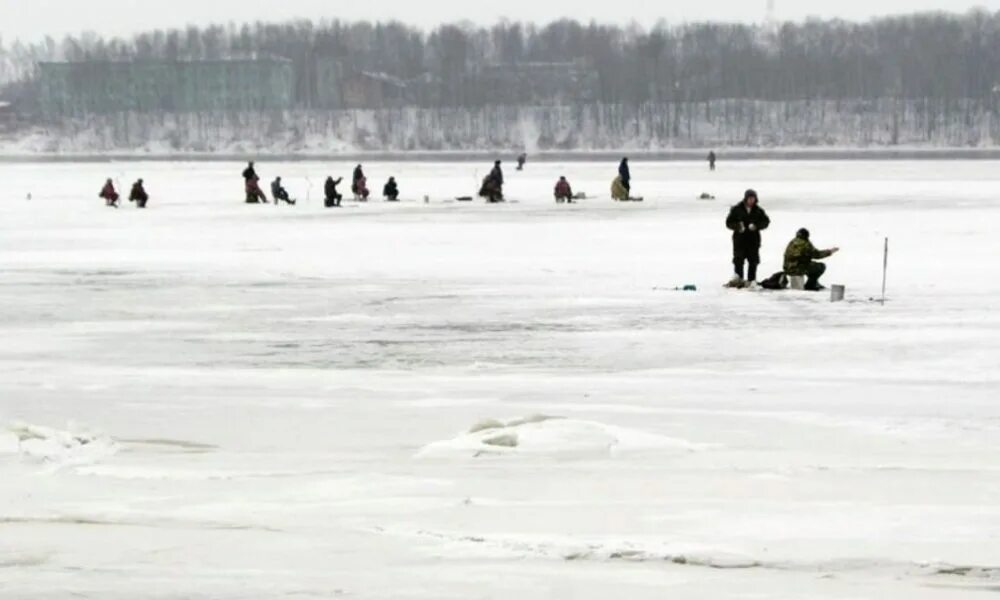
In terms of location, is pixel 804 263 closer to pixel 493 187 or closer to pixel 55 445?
pixel 55 445

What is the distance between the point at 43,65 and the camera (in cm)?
16525

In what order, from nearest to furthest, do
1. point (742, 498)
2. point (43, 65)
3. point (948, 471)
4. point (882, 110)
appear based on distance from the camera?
point (742, 498), point (948, 471), point (882, 110), point (43, 65)

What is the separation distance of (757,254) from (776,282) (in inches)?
25.7

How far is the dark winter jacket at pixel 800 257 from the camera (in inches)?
770

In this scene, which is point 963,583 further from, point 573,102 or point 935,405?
point 573,102

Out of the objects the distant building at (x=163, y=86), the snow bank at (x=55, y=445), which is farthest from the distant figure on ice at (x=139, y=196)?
the distant building at (x=163, y=86)

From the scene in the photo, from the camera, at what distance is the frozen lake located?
290 inches

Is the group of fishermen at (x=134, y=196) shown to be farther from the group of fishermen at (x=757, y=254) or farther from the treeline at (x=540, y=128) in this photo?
the treeline at (x=540, y=128)

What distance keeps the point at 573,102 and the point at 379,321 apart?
143 metres

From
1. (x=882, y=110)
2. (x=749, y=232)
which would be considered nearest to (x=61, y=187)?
(x=749, y=232)

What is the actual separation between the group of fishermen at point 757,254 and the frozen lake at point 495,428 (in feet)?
1.59

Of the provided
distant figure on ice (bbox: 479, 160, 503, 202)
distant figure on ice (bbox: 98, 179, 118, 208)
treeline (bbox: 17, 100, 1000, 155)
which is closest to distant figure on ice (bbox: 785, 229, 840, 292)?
distant figure on ice (bbox: 479, 160, 503, 202)

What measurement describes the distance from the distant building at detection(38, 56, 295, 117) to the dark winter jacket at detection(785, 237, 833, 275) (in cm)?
14544

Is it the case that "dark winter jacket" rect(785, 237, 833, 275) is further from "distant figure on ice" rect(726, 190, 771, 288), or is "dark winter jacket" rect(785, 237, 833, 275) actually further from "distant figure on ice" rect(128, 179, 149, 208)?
"distant figure on ice" rect(128, 179, 149, 208)
